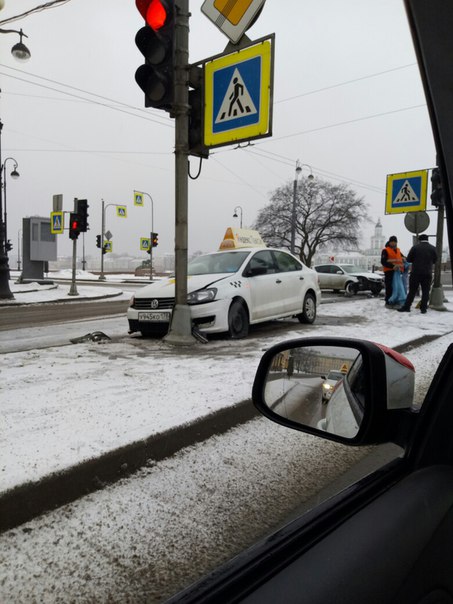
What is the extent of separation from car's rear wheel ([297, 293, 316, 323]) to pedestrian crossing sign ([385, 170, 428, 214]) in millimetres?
3582

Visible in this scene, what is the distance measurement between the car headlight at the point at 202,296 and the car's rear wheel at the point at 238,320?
385 millimetres

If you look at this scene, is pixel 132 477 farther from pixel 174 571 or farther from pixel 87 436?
pixel 174 571

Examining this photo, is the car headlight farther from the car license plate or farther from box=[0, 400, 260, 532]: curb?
box=[0, 400, 260, 532]: curb

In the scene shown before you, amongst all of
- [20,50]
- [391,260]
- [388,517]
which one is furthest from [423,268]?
[20,50]

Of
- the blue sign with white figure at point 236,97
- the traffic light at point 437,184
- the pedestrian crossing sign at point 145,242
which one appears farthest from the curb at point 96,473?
the pedestrian crossing sign at point 145,242

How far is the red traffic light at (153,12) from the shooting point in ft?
17.7

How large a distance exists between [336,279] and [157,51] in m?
15.9

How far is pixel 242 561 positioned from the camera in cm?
85

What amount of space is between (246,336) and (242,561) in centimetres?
608

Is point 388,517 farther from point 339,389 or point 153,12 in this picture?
point 153,12

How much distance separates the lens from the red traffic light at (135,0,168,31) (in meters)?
5.39

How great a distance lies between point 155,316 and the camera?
657cm

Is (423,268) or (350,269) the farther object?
(350,269)

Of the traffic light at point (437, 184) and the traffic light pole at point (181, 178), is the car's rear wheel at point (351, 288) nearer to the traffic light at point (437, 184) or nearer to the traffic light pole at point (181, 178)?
the traffic light pole at point (181, 178)
